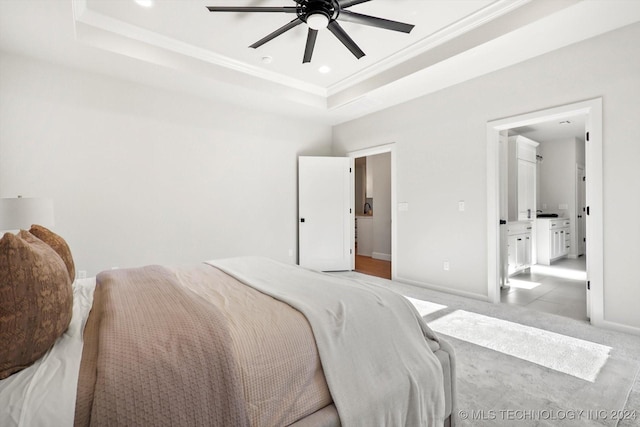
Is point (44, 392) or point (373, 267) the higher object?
point (44, 392)

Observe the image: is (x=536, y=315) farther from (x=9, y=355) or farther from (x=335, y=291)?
(x=9, y=355)

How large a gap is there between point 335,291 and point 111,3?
3.11 metres

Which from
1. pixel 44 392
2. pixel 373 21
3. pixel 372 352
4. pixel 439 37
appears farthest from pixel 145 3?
pixel 372 352

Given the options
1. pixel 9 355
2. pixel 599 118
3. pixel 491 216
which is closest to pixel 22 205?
pixel 9 355

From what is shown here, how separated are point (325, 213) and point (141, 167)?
2.75 metres

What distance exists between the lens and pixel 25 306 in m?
0.87

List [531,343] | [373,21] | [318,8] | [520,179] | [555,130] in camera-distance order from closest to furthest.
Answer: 1. [318,8]
2. [373,21]
3. [531,343]
4. [520,179]
5. [555,130]

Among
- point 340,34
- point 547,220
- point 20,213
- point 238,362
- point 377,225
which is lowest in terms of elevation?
point 238,362

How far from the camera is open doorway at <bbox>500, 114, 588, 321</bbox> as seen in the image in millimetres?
3867

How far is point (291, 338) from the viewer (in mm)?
1130

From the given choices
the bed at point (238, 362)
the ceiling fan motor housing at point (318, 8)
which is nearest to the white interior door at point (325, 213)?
the ceiling fan motor housing at point (318, 8)

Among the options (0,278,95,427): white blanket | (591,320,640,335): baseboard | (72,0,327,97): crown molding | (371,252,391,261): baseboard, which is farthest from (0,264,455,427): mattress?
(371,252,391,261): baseboard

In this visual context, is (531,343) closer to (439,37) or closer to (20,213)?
(439,37)

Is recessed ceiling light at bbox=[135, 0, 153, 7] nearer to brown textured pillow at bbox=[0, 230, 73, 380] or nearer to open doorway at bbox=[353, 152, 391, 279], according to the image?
brown textured pillow at bbox=[0, 230, 73, 380]
